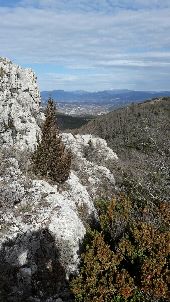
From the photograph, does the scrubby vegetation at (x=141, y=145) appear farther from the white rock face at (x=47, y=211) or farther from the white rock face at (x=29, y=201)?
the white rock face at (x=47, y=211)

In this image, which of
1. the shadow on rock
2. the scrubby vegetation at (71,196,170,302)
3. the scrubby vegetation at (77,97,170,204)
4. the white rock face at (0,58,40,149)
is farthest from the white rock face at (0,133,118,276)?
the scrubby vegetation at (77,97,170,204)

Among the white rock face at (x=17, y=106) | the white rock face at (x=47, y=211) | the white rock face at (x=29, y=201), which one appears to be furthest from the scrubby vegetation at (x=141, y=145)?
the white rock face at (x=17, y=106)

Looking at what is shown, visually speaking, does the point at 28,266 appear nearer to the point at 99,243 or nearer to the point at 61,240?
the point at 61,240

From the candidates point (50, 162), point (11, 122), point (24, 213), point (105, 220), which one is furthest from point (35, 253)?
point (11, 122)

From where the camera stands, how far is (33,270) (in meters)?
18.1

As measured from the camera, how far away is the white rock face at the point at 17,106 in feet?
81.4

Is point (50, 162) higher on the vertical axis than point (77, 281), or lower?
higher

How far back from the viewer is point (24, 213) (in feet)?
64.5

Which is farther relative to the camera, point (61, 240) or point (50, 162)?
point (50, 162)

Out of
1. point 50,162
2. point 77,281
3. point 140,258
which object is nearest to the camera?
point 77,281

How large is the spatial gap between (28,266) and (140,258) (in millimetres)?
4944

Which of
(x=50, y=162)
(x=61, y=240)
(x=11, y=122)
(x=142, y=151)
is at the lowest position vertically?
(x=142, y=151)

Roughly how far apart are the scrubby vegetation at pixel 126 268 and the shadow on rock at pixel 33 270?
1.34 m

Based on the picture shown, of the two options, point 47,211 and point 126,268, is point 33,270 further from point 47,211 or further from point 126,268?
point 126,268
